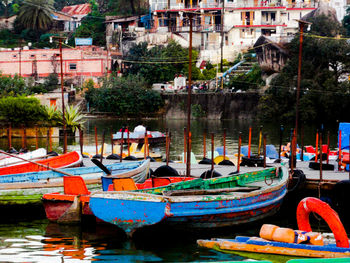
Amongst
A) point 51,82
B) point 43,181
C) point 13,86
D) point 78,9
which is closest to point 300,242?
point 43,181

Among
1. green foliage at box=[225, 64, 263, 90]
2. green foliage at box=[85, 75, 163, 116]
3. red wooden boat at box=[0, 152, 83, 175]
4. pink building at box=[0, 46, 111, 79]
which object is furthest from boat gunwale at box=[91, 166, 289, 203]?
pink building at box=[0, 46, 111, 79]

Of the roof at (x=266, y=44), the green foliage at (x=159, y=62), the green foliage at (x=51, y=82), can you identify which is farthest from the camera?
the green foliage at (x=51, y=82)

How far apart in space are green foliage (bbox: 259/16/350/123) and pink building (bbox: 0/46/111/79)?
19.9m

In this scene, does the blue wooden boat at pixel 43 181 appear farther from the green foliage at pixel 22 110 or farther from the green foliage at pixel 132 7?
the green foliage at pixel 132 7

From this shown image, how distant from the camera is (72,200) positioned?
19875 millimetres

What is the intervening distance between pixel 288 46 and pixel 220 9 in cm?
1202

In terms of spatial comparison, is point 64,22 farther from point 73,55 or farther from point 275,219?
point 275,219

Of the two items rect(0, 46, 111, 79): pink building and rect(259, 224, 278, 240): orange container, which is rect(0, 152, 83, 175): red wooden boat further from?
rect(0, 46, 111, 79): pink building

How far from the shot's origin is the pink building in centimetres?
7281

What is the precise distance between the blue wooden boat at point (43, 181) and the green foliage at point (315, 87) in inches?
1461

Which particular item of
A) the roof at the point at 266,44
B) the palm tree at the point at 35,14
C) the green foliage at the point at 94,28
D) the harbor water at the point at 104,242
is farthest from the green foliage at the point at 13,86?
the harbor water at the point at 104,242

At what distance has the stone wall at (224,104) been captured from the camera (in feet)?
210

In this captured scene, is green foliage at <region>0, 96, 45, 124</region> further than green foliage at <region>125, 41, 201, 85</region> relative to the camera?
No

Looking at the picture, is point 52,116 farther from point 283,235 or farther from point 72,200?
point 283,235
